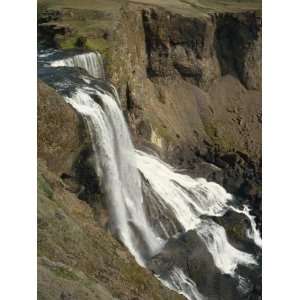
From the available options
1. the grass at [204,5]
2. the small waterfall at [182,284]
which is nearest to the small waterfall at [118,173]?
the small waterfall at [182,284]

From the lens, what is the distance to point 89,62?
11.7 metres

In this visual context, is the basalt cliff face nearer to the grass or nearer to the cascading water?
the grass

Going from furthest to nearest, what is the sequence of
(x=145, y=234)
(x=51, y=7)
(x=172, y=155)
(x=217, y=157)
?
(x=217, y=157) → (x=172, y=155) → (x=145, y=234) → (x=51, y=7)

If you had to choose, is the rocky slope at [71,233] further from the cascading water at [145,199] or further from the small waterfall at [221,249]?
the small waterfall at [221,249]

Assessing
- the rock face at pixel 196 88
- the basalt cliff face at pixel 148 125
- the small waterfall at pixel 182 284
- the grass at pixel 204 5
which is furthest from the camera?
the grass at pixel 204 5

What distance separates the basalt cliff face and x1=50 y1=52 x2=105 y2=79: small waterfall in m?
0.21

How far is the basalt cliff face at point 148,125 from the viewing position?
8.84 metres

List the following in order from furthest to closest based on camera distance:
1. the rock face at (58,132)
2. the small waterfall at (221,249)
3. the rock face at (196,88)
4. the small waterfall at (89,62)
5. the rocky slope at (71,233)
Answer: the rock face at (196,88)
the small waterfall at (89,62)
the small waterfall at (221,249)
the rock face at (58,132)
the rocky slope at (71,233)

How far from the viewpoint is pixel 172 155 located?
1193 centimetres

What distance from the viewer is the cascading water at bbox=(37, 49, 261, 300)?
10289 millimetres

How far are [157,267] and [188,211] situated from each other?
1.42 m

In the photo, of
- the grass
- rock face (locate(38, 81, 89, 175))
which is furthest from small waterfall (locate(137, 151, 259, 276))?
the grass
